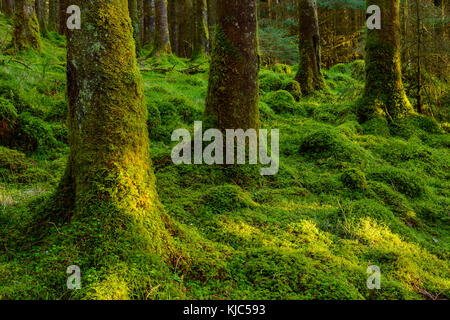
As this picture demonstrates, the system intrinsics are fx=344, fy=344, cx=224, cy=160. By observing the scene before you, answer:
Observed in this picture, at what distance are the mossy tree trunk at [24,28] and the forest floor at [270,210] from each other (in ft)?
7.37

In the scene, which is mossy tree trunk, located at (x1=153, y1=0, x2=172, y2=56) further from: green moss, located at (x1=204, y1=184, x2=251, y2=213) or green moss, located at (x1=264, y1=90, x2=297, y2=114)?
green moss, located at (x1=204, y1=184, x2=251, y2=213)

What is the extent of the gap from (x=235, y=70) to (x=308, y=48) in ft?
25.8

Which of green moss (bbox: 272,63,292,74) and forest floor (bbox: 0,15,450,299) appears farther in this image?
green moss (bbox: 272,63,292,74)

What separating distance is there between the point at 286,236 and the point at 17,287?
2689mm

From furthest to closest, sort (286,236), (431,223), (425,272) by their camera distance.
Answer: (431,223) → (286,236) → (425,272)

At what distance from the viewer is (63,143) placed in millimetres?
6484

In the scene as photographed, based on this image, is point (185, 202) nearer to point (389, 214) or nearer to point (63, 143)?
point (389, 214)

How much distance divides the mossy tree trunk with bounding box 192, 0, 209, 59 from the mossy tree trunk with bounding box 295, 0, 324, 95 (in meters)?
5.32

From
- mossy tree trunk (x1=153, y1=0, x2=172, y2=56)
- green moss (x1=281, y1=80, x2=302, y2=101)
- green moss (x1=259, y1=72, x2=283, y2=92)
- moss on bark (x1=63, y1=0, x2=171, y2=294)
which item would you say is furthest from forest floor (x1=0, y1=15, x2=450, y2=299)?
mossy tree trunk (x1=153, y1=0, x2=172, y2=56)

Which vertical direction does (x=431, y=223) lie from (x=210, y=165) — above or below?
below

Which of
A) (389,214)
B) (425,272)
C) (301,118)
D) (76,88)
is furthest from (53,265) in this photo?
(301,118)

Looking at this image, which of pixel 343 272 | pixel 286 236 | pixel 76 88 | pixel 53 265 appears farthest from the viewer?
pixel 286 236

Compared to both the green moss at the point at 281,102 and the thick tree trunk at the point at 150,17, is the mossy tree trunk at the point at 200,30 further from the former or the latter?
the green moss at the point at 281,102

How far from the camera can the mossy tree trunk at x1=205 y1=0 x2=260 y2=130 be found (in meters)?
5.52
